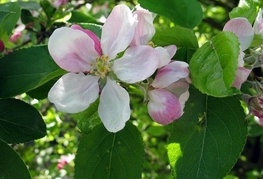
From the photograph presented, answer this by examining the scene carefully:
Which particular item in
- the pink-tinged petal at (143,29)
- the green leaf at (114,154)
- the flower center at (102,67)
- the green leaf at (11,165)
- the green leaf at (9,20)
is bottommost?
the green leaf at (11,165)

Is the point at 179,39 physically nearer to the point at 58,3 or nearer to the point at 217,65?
the point at 217,65

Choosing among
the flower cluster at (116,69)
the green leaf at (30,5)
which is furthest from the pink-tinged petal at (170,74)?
the green leaf at (30,5)

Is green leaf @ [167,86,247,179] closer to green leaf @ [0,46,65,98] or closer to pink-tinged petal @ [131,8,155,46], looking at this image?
pink-tinged petal @ [131,8,155,46]

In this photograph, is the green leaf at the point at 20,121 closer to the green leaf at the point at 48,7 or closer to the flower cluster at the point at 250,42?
the flower cluster at the point at 250,42

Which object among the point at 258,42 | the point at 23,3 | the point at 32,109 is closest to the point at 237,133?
the point at 258,42

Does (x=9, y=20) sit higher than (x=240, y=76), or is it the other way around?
(x=240, y=76)

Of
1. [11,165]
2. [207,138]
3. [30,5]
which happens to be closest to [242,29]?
[207,138]
